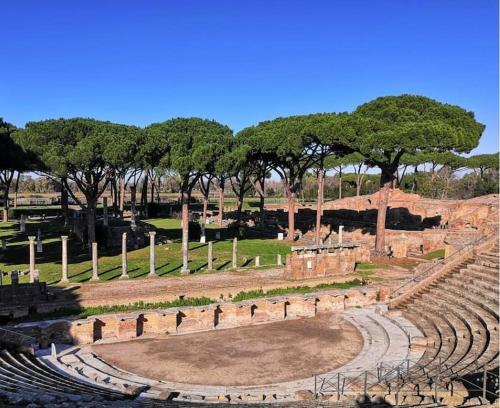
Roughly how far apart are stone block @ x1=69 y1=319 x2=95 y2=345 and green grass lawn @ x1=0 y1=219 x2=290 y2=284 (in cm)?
638

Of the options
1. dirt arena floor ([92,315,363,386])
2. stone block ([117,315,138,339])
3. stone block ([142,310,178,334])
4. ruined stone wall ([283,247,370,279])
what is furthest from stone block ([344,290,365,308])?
stone block ([117,315,138,339])

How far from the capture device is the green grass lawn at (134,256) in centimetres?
2620

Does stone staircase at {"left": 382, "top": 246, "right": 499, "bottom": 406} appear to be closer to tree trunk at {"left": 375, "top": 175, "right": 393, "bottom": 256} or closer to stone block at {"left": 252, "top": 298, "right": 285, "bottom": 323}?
stone block at {"left": 252, "top": 298, "right": 285, "bottom": 323}

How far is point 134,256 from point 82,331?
44.7 feet

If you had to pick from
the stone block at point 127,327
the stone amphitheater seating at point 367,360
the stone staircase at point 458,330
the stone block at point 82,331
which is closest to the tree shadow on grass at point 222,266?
the stone amphitheater seating at point 367,360

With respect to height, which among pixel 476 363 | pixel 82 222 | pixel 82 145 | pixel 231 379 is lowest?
pixel 231 379

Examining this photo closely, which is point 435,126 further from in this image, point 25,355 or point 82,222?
point 82,222

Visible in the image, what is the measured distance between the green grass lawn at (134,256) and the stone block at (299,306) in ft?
21.4

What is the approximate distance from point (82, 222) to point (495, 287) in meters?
29.7

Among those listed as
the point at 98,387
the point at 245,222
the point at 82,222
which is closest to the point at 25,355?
the point at 98,387

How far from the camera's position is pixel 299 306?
2214 centimetres

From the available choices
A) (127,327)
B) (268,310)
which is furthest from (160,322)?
(268,310)

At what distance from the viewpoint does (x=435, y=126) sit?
28.6 m

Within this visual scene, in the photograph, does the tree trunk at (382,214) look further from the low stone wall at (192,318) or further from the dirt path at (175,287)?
the low stone wall at (192,318)
